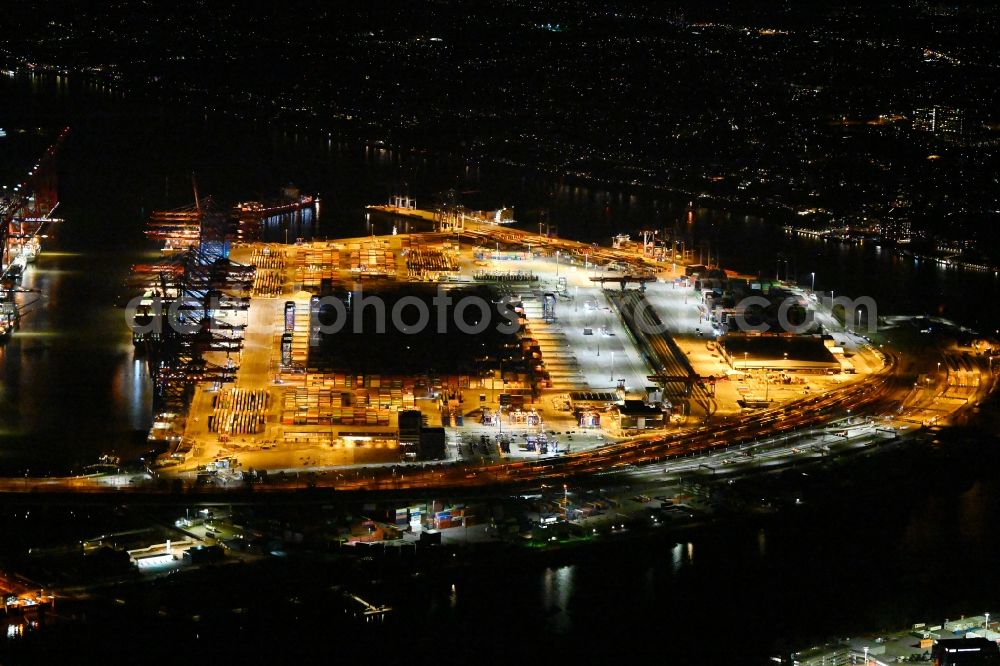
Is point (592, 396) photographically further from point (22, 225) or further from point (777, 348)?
point (22, 225)

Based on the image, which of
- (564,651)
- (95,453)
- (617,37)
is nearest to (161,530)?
(95,453)

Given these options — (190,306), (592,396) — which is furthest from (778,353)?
(190,306)

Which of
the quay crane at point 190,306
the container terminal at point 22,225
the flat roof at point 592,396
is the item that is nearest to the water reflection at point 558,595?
the flat roof at point 592,396

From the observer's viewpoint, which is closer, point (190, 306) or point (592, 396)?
point (592, 396)

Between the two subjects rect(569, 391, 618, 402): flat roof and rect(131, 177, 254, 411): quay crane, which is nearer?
rect(569, 391, 618, 402): flat roof

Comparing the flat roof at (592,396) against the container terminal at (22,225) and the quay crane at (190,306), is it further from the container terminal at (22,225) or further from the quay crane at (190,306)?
the container terminal at (22,225)

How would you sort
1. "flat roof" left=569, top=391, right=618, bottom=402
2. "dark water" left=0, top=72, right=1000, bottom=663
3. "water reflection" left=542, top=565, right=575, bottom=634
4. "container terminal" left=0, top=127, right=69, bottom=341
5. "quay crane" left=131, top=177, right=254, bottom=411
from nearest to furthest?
"water reflection" left=542, top=565, right=575, bottom=634 → "dark water" left=0, top=72, right=1000, bottom=663 → "flat roof" left=569, top=391, right=618, bottom=402 → "quay crane" left=131, top=177, right=254, bottom=411 → "container terminal" left=0, top=127, right=69, bottom=341

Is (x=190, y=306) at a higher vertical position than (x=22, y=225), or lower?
→ lower

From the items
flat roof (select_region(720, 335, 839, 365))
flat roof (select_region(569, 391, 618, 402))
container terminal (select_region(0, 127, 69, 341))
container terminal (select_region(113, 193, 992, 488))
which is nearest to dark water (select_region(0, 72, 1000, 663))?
container terminal (select_region(0, 127, 69, 341))

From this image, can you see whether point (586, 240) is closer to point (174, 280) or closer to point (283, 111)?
point (174, 280)

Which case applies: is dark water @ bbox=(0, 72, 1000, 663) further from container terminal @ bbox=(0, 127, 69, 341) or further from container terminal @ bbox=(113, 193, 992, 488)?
container terminal @ bbox=(113, 193, 992, 488)
